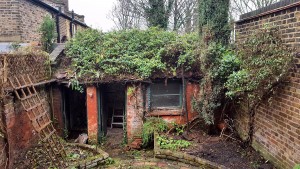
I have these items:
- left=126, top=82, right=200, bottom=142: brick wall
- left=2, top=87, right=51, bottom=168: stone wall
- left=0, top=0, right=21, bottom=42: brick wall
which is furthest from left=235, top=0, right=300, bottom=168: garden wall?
left=0, top=0, right=21, bottom=42: brick wall

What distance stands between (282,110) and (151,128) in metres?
4.00

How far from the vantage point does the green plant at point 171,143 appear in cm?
670

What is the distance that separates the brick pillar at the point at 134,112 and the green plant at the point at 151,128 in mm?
338

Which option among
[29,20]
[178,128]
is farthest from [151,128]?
[29,20]

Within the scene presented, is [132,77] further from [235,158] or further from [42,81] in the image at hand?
[235,158]

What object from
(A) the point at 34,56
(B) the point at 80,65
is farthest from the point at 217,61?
(A) the point at 34,56

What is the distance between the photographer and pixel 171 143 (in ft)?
22.7

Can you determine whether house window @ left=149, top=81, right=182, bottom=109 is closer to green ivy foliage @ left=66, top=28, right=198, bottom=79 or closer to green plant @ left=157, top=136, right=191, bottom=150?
green ivy foliage @ left=66, top=28, right=198, bottom=79

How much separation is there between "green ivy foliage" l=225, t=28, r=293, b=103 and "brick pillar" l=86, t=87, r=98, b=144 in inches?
178

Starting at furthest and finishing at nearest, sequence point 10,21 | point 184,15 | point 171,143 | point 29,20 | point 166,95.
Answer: point 184,15 → point 29,20 → point 10,21 → point 166,95 → point 171,143

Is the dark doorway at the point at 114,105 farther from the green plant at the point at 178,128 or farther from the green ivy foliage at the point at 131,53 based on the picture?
the green plant at the point at 178,128

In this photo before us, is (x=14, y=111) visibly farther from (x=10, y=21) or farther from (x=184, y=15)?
(x=184, y=15)

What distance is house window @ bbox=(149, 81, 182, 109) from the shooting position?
8359 mm

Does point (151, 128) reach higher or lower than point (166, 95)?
lower
